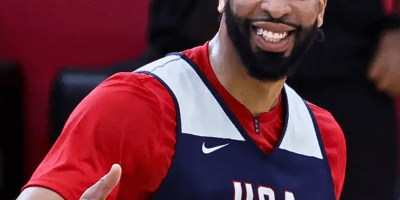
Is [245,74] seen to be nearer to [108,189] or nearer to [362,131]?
[108,189]

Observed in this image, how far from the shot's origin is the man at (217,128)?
3.62ft

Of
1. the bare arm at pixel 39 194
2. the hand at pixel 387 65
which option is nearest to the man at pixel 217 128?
the bare arm at pixel 39 194

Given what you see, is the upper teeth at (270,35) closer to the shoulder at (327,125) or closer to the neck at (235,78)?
the neck at (235,78)

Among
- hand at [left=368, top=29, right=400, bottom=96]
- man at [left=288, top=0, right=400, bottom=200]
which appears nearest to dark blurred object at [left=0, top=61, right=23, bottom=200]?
man at [left=288, top=0, right=400, bottom=200]

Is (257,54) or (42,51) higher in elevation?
(257,54)

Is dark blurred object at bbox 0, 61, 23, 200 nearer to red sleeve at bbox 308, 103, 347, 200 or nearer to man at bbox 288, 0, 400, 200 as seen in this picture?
man at bbox 288, 0, 400, 200

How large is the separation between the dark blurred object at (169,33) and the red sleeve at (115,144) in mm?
850

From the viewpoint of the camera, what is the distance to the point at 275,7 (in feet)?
4.27

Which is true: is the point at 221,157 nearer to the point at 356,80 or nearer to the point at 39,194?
the point at 39,194

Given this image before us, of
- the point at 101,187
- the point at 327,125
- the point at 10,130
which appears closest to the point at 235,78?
the point at 327,125

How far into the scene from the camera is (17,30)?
259 cm

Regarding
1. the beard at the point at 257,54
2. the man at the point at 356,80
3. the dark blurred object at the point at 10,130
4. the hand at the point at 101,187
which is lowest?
the dark blurred object at the point at 10,130

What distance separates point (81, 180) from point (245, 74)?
42 centimetres

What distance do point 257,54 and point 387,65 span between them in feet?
2.30
